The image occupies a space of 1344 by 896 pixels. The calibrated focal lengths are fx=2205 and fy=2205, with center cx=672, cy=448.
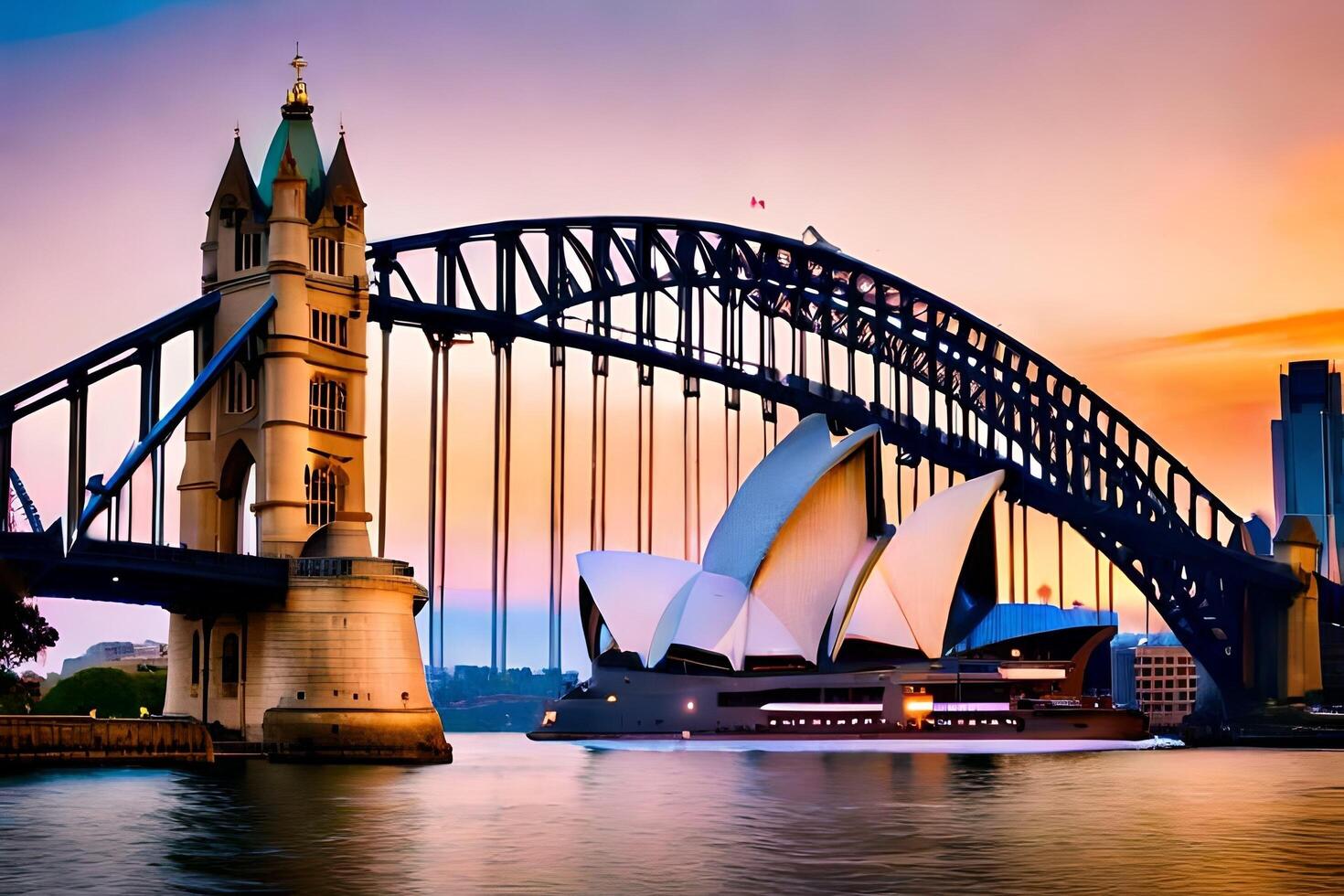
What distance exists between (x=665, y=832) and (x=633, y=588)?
6401 cm

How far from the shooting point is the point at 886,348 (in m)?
114

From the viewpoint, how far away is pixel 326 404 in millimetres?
78312

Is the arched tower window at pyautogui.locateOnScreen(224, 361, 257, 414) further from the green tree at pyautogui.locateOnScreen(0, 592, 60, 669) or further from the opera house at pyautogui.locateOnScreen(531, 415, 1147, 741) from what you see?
the opera house at pyautogui.locateOnScreen(531, 415, 1147, 741)

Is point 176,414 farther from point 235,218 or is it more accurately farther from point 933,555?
→ point 933,555

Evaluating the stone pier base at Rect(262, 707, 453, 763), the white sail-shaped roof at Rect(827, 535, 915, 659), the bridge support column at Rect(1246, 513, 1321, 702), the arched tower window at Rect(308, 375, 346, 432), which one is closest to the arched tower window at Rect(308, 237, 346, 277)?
the arched tower window at Rect(308, 375, 346, 432)

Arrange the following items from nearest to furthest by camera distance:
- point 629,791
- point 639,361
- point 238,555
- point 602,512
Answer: point 629,791 < point 238,555 < point 602,512 < point 639,361

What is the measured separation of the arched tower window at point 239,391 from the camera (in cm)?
7819

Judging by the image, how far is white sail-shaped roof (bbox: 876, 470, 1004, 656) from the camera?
106m

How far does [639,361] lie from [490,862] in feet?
185

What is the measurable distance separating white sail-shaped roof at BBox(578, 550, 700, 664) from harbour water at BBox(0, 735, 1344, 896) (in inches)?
1404

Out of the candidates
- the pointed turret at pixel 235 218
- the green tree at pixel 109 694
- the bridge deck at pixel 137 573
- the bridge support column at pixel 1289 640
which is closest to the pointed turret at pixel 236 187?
the pointed turret at pixel 235 218

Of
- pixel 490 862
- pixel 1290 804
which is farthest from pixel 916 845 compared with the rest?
pixel 1290 804

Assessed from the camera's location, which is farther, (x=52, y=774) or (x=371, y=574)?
(x=371, y=574)

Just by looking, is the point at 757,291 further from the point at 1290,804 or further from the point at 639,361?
the point at 1290,804
